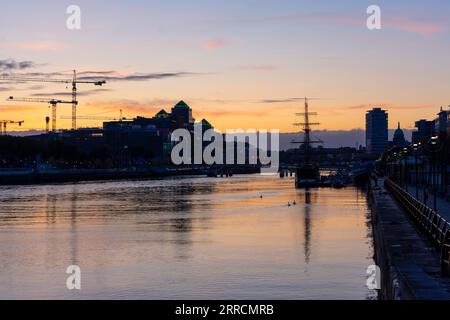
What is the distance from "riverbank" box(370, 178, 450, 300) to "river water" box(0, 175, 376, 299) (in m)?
2.18

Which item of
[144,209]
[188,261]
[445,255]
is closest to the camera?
[445,255]

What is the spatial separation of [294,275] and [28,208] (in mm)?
52140

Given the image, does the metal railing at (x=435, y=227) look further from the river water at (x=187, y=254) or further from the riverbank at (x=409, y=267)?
the river water at (x=187, y=254)

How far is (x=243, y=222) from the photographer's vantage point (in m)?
64.4

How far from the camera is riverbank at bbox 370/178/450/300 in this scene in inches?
742

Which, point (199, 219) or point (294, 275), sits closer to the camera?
point (294, 275)

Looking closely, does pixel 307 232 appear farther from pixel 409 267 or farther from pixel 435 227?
pixel 409 267

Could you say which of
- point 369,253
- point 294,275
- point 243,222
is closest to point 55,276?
point 294,275

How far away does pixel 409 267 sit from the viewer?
22.9 m

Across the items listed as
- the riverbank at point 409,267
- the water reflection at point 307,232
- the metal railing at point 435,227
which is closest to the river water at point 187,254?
the water reflection at point 307,232

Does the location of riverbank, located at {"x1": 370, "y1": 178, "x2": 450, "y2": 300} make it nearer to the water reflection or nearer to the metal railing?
the metal railing

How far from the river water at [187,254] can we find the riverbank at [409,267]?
2179 mm
